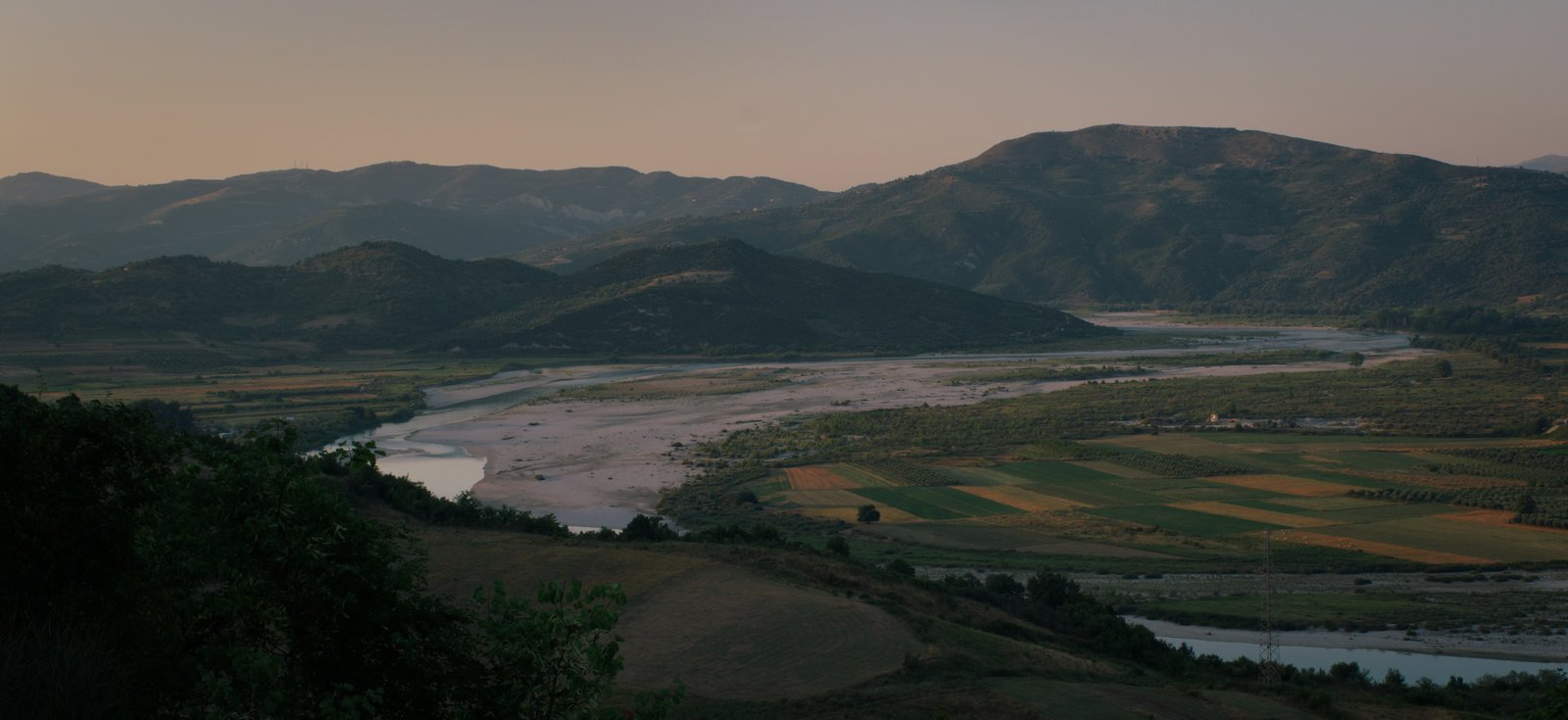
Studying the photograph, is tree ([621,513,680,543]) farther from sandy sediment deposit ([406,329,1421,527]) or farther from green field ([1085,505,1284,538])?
green field ([1085,505,1284,538])

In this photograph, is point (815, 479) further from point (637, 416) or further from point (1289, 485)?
point (637, 416)

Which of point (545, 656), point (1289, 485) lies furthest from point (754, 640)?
point (1289, 485)

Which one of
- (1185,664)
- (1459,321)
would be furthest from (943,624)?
(1459,321)

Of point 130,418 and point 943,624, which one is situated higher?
point 130,418

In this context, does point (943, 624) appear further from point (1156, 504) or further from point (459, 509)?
point (1156, 504)

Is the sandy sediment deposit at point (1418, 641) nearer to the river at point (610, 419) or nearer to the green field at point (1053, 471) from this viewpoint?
the green field at point (1053, 471)

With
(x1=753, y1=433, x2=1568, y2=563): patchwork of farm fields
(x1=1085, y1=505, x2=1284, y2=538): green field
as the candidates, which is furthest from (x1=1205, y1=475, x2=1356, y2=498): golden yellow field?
(x1=1085, y1=505, x2=1284, y2=538): green field
